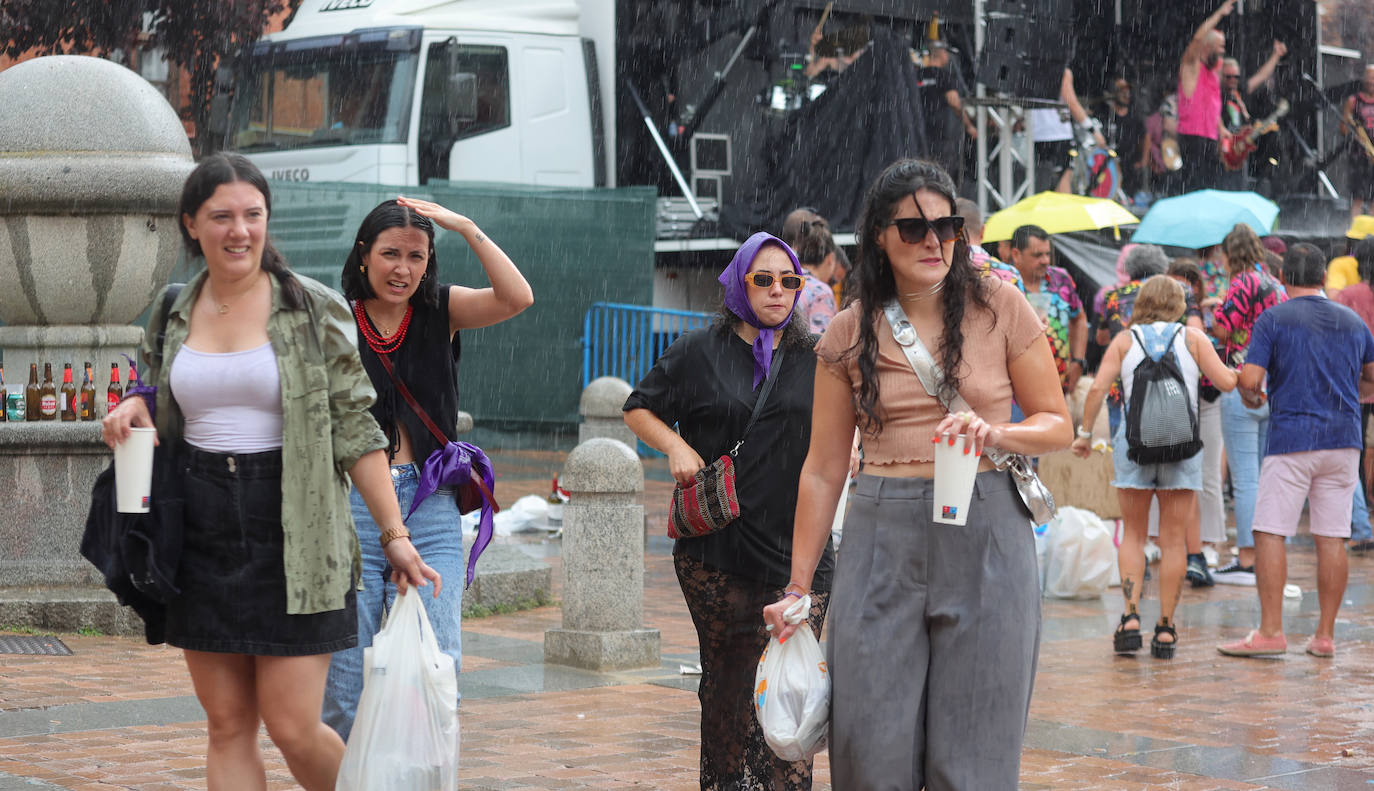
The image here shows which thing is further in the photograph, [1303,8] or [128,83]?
[1303,8]

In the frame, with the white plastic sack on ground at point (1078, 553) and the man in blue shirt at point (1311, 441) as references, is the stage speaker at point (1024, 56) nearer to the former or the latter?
the white plastic sack on ground at point (1078, 553)

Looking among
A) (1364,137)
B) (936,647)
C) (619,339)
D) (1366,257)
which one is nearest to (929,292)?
(936,647)

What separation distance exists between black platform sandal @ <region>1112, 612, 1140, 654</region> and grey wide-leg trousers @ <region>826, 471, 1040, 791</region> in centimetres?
487

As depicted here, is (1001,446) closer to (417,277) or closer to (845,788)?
(845,788)

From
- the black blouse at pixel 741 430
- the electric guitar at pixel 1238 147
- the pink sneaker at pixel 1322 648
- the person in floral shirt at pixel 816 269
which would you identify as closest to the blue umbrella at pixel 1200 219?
the electric guitar at pixel 1238 147

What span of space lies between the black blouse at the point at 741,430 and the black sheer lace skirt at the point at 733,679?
53mm

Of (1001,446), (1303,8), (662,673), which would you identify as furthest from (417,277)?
(1303,8)

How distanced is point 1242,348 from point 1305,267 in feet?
8.00

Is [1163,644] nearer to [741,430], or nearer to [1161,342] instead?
[1161,342]

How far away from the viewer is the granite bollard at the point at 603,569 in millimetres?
7977

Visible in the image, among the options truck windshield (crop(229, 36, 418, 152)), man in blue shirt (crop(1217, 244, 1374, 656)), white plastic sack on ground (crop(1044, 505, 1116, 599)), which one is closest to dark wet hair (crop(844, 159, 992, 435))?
man in blue shirt (crop(1217, 244, 1374, 656))

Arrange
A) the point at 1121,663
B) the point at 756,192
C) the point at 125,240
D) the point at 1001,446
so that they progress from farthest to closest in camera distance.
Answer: the point at 756,192 → the point at 125,240 → the point at 1121,663 → the point at 1001,446

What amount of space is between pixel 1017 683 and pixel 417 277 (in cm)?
190

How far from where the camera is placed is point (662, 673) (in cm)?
794
